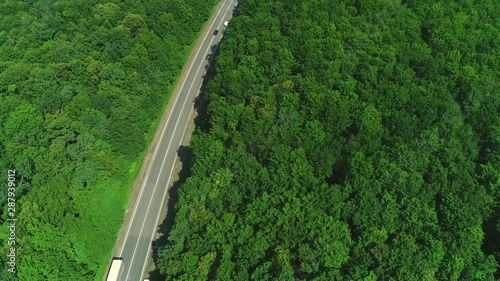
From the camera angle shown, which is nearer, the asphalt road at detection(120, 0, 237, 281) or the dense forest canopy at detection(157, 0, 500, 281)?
the dense forest canopy at detection(157, 0, 500, 281)

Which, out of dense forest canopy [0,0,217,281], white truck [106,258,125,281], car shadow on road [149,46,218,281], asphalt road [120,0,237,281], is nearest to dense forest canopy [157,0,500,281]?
car shadow on road [149,46,218,281]

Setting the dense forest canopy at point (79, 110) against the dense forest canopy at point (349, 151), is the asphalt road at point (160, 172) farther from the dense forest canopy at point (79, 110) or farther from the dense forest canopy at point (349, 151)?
the dense forest canopy at point (349, 151)

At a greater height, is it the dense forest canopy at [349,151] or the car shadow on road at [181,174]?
the dense forest canopy at [349,151]

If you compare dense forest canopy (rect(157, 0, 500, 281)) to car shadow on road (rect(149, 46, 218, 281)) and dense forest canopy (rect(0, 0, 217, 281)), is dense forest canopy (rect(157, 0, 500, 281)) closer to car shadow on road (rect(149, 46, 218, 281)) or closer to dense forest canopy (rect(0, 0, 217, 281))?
car shadow on road (rect(149, 46, 218, 281))

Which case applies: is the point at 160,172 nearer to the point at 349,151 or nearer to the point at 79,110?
the point at 79,110

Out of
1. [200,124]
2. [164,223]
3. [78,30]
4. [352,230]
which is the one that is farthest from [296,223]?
[78,30]

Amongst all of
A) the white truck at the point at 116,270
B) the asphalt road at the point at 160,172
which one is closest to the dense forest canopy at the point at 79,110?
the white truck at the point at 116,270
